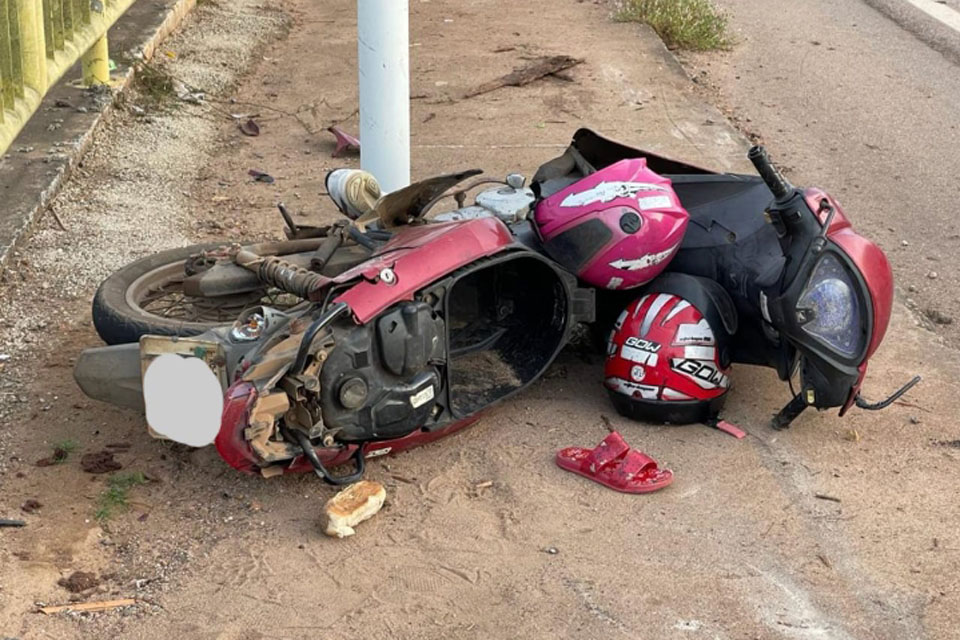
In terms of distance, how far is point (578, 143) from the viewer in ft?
18.6

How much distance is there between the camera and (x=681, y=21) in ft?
36.1

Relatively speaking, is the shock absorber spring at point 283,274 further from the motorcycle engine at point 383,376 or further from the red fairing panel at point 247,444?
the red fairing panel at point 247,444

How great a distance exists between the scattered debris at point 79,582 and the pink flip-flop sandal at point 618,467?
1614mm

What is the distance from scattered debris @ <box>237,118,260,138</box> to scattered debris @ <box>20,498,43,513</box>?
4.39 m

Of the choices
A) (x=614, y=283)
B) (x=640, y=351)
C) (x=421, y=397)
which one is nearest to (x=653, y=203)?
(x=614, y=283)

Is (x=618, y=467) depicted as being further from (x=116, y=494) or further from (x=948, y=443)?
(x=116, y=494)

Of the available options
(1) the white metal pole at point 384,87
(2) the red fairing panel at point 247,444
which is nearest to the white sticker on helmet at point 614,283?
(2) the red fairing panel at point 247,444

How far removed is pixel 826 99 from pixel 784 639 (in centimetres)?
676

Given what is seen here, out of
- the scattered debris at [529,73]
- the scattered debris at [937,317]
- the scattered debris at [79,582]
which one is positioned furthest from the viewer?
the scattered debris at [529,73]

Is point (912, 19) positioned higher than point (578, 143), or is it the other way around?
point (578, 143)

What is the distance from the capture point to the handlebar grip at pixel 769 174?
14.9ft

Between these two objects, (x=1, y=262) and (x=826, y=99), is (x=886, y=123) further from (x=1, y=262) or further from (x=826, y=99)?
(x=1, y=262)

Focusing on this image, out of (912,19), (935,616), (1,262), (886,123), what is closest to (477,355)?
(935,616)

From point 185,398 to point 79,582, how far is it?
630 mm
